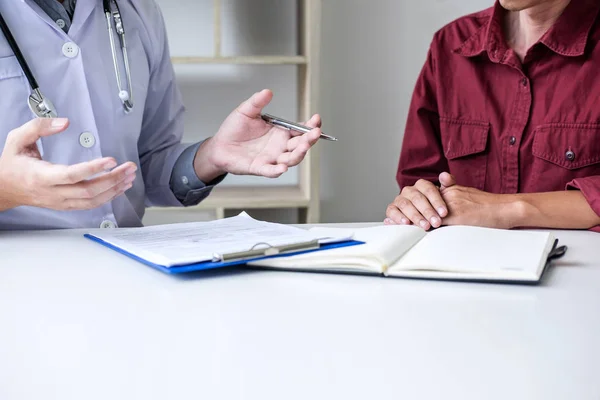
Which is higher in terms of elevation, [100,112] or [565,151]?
[100,112]

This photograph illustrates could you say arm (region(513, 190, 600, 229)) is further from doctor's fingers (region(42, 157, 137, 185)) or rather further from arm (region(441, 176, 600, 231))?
doctor's fingers (region(42, 157, 137, 185))

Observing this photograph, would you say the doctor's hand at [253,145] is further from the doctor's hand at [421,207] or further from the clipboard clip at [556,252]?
the clipboard clip at [556,252]

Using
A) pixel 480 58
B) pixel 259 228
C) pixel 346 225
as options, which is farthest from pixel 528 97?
pixel 259 228

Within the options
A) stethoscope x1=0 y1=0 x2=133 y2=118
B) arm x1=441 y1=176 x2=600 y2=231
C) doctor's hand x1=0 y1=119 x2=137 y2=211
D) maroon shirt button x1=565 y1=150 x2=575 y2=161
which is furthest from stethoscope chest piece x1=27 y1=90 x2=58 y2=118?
maroon shirt button x1=565 y1=150 x2=575 y2=161

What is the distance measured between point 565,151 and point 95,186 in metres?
1.13

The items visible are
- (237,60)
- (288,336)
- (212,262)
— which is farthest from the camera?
(237,60)

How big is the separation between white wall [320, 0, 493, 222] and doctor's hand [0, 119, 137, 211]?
2016 mm

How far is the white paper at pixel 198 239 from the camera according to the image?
3.15 ft

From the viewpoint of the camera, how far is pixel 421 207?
143 centimetres

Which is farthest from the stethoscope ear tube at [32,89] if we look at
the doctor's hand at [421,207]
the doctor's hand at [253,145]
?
the doctor's hand at [421,207]

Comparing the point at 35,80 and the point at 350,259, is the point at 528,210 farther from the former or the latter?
the point at 35,80

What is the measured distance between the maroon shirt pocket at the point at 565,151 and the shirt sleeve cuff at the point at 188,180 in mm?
765

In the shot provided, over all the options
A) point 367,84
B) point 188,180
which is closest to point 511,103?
point 188,180

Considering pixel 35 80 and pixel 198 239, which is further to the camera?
pixel 35 80
